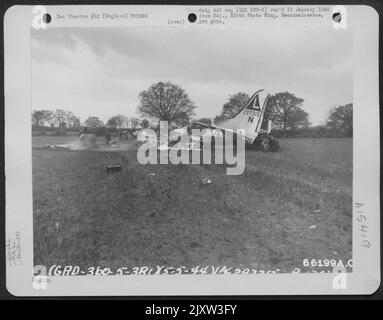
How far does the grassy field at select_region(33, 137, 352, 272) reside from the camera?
1.32 m

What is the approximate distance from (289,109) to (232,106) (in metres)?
0.25

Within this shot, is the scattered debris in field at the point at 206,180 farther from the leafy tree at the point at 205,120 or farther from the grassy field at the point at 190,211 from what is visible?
the leafy tree at the point at 205,120

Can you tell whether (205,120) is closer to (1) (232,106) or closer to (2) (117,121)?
(1) (232,106)

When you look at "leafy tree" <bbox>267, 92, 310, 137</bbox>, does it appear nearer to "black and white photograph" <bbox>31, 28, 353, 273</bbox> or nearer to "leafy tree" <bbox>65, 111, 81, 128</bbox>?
"black and white photograph" <bbox>31, 28, 353, 273</bbox>

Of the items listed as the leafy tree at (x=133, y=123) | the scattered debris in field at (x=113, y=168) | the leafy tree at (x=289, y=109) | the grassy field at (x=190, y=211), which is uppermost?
the leafy tree at (x=289, y=109)

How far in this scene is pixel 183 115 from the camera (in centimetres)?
134

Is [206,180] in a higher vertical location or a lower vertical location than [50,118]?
lower

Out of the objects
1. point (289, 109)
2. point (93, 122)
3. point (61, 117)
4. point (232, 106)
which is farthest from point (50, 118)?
point (289, 109)

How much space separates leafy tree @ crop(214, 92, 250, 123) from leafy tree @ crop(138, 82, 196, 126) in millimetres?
131

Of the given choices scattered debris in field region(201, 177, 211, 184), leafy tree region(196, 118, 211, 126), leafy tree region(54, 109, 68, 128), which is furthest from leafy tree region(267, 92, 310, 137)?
leafy tree region(54, 109, 68, 128)

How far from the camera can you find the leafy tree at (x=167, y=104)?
132cm

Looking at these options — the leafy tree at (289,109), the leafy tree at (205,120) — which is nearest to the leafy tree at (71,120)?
the leafy tree at (205,120)

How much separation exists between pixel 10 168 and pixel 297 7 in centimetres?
145

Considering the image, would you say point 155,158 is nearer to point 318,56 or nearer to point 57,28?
point 57,28
